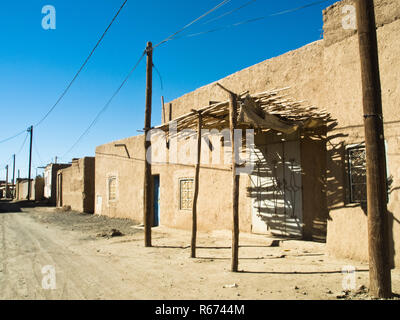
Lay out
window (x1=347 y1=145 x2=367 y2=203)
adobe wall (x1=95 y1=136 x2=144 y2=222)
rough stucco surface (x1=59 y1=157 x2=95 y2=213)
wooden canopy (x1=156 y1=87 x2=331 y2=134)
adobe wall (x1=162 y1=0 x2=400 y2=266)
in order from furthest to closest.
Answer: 1. rough stucco surface (x1=59 y1=157 x2=95 y2=213)
2. adobe wall (x1=95 y1=136 x2=144 y2=222)
3. window (x1=347 y1=145 x2=367 y2=203)
4. wooden canopy (x1=156 y1=87 x2=331 y2=134)
5. adobe wall (x1=162 y1=0 x2=400 y2=266)

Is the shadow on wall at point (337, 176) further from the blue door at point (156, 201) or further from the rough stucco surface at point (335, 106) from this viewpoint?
the blue door at point (156, 201)

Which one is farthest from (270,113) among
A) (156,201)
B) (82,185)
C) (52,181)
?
(52,181)

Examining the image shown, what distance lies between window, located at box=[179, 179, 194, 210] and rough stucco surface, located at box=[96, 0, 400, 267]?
1.01 metres

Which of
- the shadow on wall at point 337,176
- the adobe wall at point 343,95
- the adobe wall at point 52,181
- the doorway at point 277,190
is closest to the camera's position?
Result: the adobe wall at point 343,95

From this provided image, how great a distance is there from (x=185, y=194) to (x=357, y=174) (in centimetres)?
698

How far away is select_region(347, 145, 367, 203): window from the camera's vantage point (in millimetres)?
6188

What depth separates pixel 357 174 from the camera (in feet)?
20.7

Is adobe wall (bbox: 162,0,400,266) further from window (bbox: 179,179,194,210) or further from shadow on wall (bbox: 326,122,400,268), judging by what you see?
window (bbox: 179,179,194,210)

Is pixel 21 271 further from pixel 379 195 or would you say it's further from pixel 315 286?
pixel 379 195

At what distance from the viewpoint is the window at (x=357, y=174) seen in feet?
20.3

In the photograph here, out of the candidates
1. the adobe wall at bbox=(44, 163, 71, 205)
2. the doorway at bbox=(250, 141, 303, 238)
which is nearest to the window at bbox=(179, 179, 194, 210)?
the doorway at bbox=(250, 141, 303, 238)

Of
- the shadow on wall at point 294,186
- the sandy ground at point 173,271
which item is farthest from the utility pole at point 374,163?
the shadow on wall at point 294,186

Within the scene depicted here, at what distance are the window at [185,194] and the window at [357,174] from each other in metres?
6.37
